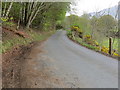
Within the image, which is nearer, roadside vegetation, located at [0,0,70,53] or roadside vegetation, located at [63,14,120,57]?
roadside vegetation, located at [0,0,70,53]

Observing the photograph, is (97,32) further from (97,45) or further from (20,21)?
(20,21)

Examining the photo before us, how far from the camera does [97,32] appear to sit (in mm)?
16500

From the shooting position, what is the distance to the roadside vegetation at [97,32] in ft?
37.6

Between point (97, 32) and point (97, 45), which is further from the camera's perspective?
point (97, 32)

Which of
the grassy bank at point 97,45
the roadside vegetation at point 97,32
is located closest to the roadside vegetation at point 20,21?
the grassy bank at point 97,45

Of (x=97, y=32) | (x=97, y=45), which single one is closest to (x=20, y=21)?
(x=97, y=45)

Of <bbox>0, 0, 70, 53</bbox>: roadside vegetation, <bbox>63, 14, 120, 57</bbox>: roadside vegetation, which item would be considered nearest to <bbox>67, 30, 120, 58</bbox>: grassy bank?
<bbox>63, 14, 120, 57</bbox>: roadside vegetation

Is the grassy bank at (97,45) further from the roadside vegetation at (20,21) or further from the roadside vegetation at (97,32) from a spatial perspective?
the roadside vegetation at (20,21)

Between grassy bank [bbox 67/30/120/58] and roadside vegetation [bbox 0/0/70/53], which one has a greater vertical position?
roadside vegetation [bbox 0/0/70/53]

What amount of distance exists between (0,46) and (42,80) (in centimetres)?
328

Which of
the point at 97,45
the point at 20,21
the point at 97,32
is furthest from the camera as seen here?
the point at 97,32

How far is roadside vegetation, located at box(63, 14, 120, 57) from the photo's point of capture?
11.5 metres

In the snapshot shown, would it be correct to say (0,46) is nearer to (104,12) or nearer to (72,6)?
(72,6)

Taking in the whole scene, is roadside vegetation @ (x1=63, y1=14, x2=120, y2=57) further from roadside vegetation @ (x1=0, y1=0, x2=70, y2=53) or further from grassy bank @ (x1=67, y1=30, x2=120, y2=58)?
roadside vegetation @ (x1=0, y1=0, x2=70, y2=53)
